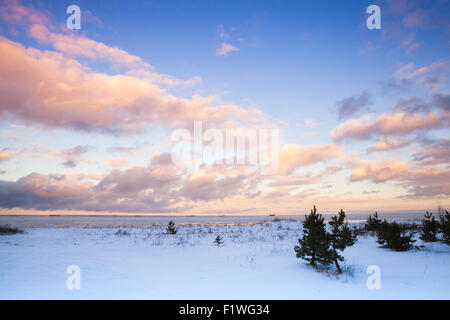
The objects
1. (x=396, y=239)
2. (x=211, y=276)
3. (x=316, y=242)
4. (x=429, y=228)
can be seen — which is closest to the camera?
(x=211, y=276)

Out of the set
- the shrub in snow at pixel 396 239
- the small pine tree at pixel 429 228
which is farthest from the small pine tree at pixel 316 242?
the small pine tree at pixel 429 228

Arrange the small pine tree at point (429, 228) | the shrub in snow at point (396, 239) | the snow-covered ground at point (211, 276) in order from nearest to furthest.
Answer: the snow-covered ground at point (211, 276) < the shrub in snow at point (396, 239) < the small pine tree at point (429, 228)

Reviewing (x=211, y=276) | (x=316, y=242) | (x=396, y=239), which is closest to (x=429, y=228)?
(x=396, y=239)

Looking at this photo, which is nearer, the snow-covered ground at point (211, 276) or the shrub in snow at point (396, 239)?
the snow-covered ground at point (211, 276)

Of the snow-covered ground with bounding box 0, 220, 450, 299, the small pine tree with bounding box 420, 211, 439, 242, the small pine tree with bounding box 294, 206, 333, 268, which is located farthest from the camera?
the small pine tree with bounding box 420, 211, 439, 242

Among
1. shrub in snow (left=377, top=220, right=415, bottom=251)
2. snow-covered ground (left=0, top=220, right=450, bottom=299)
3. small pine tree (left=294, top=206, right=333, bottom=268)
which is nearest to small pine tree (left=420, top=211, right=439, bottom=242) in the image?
shrub in snow (left=377, top=220, right=415, bottom=251)

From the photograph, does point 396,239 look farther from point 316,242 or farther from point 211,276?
point 211,276

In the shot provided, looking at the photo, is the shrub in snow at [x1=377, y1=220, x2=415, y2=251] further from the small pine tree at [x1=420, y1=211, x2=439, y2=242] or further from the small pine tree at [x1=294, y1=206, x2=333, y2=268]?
the small pine tree at [x1=294, y1=206, x2=333, y2=268]

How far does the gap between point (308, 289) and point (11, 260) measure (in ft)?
35.8

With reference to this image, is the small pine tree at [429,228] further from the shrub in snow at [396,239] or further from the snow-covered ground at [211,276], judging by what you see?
the snow-covered ground at [211,276]

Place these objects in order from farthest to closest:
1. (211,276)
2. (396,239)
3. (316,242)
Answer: (396,239)
(316,242)
(211,276)
